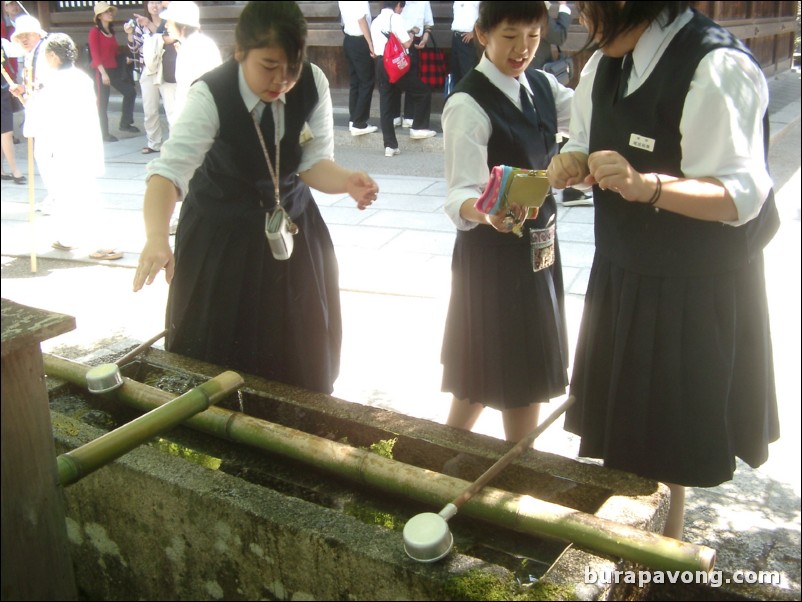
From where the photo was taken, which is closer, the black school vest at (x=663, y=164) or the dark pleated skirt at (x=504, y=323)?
the black school vest at (x=663, y=164)

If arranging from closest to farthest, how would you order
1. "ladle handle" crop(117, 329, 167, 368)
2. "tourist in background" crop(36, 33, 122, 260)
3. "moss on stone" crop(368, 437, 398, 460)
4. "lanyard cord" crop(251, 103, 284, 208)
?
"moss on stone" crop(368, 437, 398, 460)
"lanyard cord" crop(251, 103, 284, 208)
"ladle handle" crop(117, 329, 167, 368)
"tourist in background" crop(36, 33, 122, 260)

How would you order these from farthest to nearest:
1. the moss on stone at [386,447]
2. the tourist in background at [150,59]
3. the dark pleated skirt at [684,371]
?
1. the tourist in background at [150,59]
2. the moss on stone at [386,447]
3. the dark pleated skirt at [684,371]

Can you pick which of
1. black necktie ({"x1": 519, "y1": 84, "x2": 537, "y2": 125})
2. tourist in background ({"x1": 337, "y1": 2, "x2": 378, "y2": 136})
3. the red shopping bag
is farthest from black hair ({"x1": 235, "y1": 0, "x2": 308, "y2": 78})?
tourist in background ({"x1": 337, "y1": 2, "x2": 378, "y2": 136})

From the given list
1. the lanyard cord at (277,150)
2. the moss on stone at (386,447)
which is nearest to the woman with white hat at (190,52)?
the lanyard cord at (277,150)

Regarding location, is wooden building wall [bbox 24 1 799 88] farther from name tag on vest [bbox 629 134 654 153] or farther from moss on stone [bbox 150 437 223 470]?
moss on stone [bbox 150 437 223 470]

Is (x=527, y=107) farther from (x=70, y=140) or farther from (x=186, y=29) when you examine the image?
(x=186, y=29)

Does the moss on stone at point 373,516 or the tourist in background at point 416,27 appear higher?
the tourist in background at point 416,27

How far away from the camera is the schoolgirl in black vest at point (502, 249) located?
2.53 metres

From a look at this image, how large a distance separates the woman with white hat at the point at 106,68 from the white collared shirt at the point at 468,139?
966 cm

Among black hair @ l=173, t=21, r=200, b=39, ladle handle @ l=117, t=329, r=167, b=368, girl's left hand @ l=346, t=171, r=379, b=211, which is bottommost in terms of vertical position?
ladle handle @ l=117, t=329, r=167, b=368

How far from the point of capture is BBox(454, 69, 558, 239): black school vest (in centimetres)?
256

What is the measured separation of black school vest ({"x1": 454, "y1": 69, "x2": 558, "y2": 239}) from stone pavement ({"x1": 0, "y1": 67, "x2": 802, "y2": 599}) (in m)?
1.34

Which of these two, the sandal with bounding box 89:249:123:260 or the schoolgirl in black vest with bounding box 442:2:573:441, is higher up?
the schoolgirl in black vest with bounding box 442:2:573:441

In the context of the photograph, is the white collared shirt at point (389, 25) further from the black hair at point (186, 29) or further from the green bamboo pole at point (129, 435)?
the green bamboo pole at point (129, 435)
